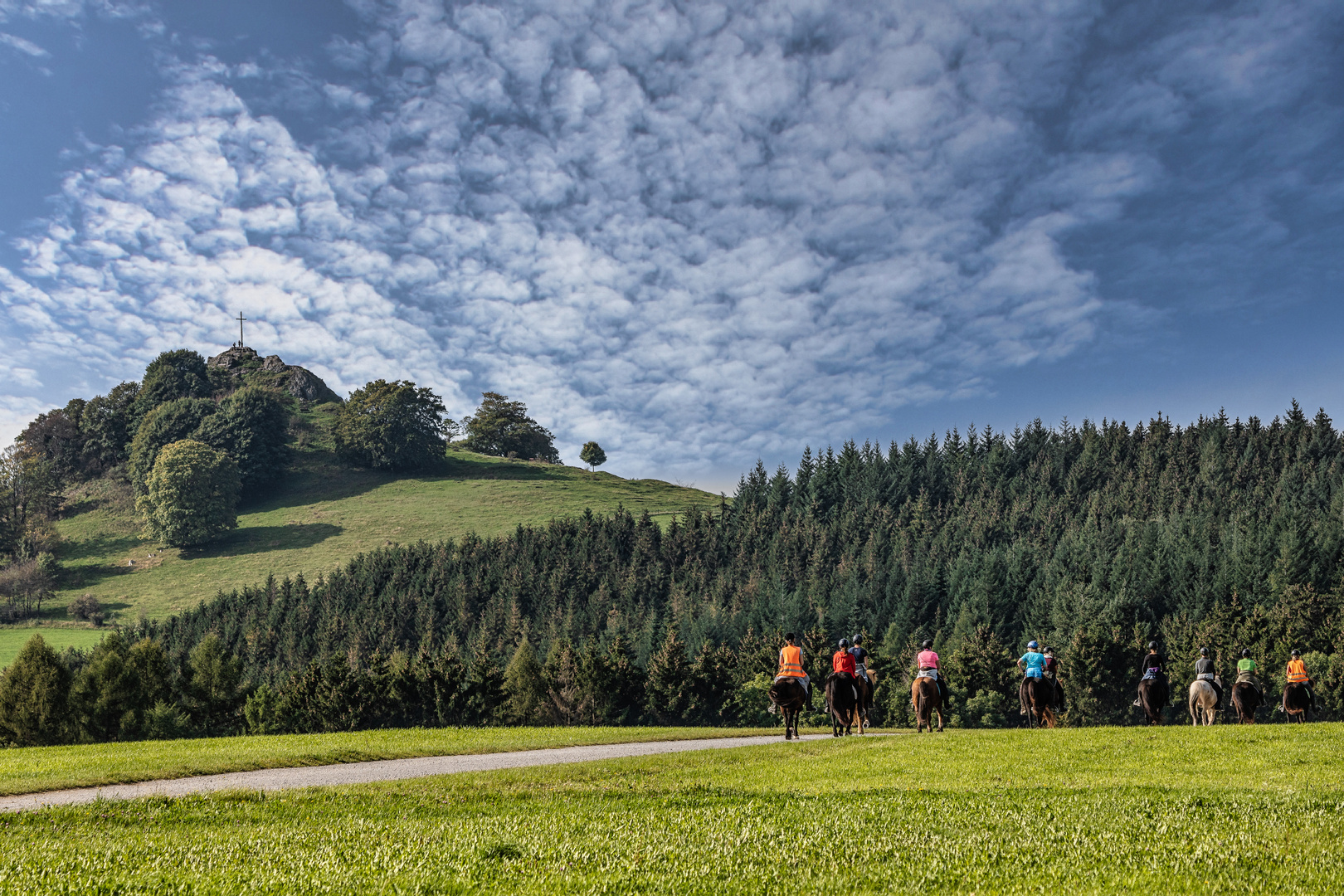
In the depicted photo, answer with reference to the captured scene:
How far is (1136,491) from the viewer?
5148 inches

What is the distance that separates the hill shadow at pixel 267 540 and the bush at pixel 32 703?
94117 millimetres

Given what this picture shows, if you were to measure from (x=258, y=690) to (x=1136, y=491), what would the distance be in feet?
426

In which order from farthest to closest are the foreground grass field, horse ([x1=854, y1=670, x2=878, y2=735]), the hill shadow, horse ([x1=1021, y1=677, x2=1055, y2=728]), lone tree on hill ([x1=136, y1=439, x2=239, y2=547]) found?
lone tree on hill ([x1=136, y1=439, x2=239, y2=547]) → the hill shadow → horse ([x1=854, y1=670, x2=878, y2=735]) → horse ([x1=1021, y1=677, x2=1055, y2=728]) → the foreground grass field

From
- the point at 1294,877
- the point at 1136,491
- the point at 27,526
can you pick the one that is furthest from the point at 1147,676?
the point at 27,526

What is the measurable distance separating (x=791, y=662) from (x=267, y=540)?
450ft

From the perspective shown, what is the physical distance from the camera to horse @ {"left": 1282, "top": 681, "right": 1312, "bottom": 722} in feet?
94.5

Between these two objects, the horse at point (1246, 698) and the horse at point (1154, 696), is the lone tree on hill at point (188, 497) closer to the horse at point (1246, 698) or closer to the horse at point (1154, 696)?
the horse at point (1154, 696)

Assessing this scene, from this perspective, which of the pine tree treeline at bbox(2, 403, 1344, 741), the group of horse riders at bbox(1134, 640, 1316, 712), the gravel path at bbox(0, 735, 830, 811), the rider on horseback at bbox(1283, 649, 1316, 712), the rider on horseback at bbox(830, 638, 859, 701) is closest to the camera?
the gravel path at bbox(0, 735, 830, 811)

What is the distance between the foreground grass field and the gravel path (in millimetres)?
2954

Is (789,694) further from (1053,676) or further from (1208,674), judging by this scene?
(1208,674)

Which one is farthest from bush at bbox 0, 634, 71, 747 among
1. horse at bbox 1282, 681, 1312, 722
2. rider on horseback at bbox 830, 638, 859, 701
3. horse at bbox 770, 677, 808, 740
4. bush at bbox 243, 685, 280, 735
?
horse at bbox 1282, 681, 1312, 722

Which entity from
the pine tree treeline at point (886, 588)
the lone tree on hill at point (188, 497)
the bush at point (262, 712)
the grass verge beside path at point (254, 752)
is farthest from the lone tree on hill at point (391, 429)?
the grass verge beside path at point (254, 752)

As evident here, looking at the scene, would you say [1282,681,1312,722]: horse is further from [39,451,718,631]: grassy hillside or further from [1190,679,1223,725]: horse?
[39,451,718,631]: grassy hillside

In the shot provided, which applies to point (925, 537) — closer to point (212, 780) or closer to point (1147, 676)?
point (1147, 676)
